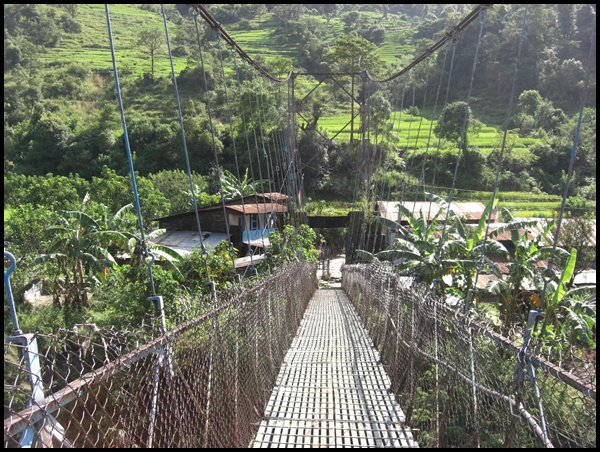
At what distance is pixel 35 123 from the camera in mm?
23062

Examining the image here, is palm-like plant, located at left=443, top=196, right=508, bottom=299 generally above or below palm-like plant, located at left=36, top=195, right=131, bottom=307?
above

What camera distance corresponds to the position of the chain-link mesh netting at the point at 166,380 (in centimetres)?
97

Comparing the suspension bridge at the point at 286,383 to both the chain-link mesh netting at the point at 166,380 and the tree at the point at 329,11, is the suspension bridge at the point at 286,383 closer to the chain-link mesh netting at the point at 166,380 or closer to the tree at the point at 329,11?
the chain-link mesh netting at the point at 166,380

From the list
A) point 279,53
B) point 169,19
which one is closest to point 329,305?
A: point 279,53

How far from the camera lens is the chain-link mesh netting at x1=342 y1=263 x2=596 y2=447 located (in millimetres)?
1330

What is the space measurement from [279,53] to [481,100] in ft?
62.1

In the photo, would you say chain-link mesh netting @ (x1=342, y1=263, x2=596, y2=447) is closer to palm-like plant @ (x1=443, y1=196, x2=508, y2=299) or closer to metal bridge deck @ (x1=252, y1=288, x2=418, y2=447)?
metal bridge deck @ (x1=252, y1=288, x2=418, y2=447)

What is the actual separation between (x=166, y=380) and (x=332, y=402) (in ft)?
3.75

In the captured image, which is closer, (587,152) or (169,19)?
(587,152)

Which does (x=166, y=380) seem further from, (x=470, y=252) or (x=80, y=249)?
(x=80, y=249)

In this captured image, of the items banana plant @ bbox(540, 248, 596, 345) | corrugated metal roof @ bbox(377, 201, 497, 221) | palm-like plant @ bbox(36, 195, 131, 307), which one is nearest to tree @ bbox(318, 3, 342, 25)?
corrugated metal roof @ bbox(377, 201, 497, 221)

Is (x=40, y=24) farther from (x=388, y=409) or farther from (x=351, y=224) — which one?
(x=388, y=409)

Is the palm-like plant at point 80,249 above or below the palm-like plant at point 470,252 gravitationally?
below

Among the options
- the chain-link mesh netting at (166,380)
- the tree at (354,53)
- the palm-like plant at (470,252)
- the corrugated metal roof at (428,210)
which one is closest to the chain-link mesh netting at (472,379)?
the chain-link mesh netting at (166,380)
